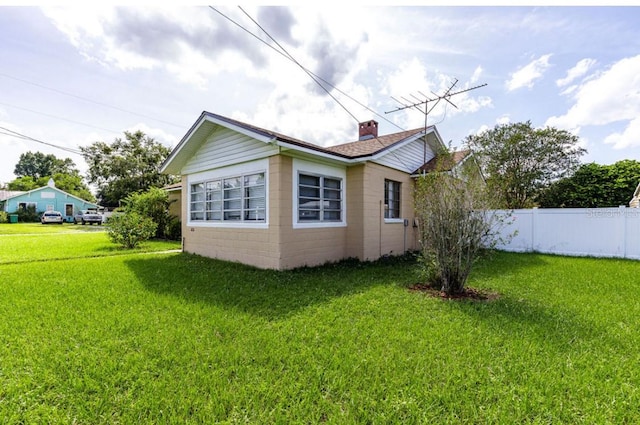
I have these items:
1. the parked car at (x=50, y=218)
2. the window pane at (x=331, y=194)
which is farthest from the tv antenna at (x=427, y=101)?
the parked car at (x=50, y=218)

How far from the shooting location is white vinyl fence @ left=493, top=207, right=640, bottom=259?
9672 mm

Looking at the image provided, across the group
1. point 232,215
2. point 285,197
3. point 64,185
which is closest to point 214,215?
point 232,215

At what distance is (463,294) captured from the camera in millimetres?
5648

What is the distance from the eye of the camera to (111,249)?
37.4 ft

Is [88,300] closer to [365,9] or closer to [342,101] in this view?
[365,9]

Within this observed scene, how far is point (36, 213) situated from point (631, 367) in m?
46.9

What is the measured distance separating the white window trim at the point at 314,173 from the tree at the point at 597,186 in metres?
13.7

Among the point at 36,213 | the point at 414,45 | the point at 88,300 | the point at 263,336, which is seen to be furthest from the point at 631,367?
the point at 36,213

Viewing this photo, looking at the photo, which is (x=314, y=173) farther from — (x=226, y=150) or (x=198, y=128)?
(x=198, y=128)

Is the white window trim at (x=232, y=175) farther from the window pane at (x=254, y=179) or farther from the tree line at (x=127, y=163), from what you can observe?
the tree line at (x=127, y=163)

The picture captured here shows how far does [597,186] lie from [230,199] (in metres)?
19.6

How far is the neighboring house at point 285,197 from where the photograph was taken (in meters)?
7.50

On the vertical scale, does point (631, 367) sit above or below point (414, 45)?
below

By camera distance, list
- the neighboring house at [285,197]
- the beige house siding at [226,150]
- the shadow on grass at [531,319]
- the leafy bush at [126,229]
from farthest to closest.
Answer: the leafy bush at [126,229] → the beige house siding at [226,150] → the neighboring house at [285,197] → the shadow on grass at [531,319]
